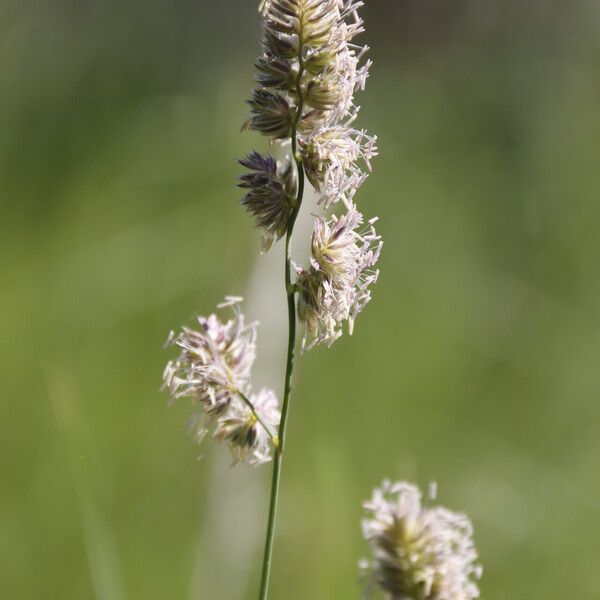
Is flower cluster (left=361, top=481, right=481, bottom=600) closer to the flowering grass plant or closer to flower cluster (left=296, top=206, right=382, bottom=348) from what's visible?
the flowering grass plant

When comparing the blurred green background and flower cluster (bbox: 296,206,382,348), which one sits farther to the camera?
the blurred green background

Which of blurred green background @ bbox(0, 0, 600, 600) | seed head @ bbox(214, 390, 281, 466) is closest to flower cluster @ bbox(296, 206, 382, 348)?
seed head @ bbox(214, 390, 281, 466)

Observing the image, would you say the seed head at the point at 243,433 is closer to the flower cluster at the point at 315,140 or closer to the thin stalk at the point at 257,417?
the thin stalk at the point at 257,417

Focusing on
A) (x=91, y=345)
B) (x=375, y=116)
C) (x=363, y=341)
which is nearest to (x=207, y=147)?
(x=375, y=116)

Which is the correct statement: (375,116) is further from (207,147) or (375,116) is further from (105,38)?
(105,38)

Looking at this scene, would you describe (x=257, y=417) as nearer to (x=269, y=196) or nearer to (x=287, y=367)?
(x=287, y=367)

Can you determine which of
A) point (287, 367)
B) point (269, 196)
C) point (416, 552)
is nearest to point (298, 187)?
point (269, 196)
